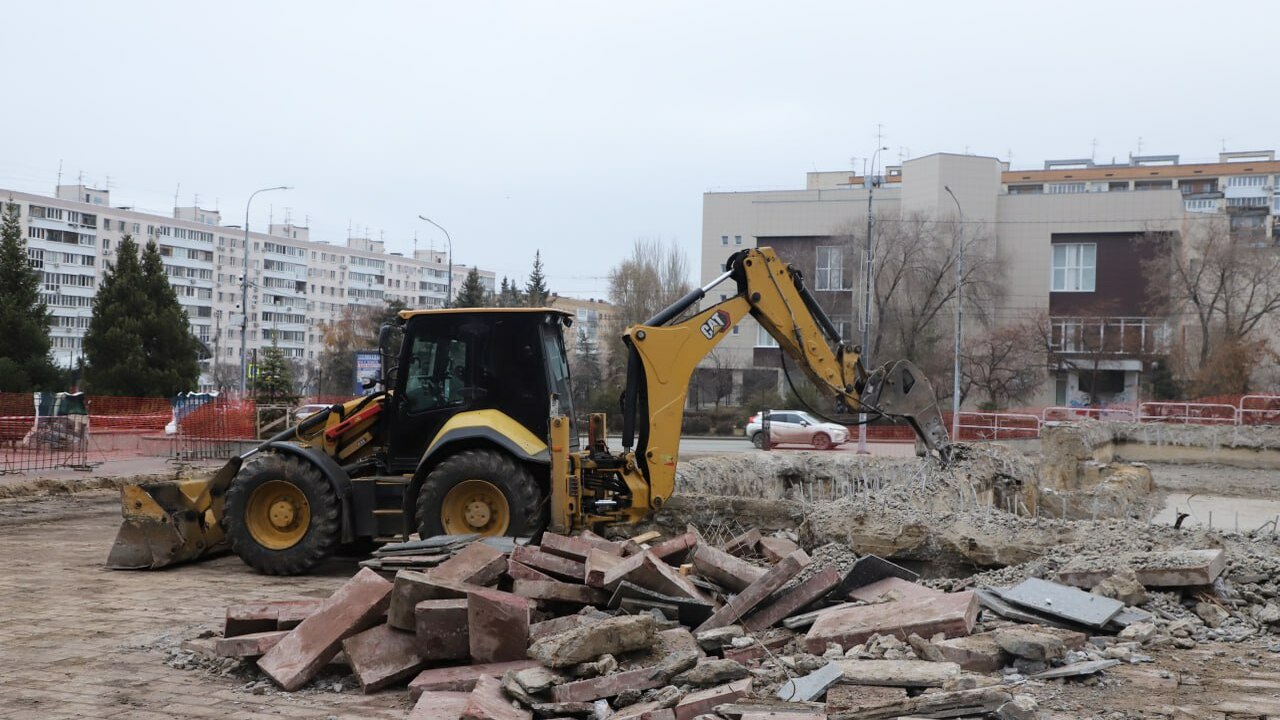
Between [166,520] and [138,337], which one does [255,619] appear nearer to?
[166,520]

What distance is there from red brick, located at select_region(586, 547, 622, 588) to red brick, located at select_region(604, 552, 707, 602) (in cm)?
7

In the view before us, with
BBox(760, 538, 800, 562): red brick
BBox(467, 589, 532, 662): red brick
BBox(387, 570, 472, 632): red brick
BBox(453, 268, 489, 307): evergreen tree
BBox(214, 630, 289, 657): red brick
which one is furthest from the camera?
BBox(453, 268, 489, 307): evergreen tree

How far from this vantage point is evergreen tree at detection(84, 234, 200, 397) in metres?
35.6

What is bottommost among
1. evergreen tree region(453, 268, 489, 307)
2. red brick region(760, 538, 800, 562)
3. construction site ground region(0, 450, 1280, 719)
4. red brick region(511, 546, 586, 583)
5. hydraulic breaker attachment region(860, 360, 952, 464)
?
Result: construction site ground region(0, 450, 1280, 719)

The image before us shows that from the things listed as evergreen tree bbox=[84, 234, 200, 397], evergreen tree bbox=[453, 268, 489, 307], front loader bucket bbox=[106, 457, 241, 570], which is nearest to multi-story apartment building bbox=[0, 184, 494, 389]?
evergreen tree bbox=[453, 268, 489, 307]

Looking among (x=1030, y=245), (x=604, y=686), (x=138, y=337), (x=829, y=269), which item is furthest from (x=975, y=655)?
(x=1030, y=245)

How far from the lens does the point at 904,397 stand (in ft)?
37.1

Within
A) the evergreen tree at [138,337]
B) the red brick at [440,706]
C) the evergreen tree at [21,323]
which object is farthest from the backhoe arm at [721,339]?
the evergreen tree at [138,337]

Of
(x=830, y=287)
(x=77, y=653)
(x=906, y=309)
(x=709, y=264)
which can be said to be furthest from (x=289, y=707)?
(x=709, y=264)

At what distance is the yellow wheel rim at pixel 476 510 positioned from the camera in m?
10.2

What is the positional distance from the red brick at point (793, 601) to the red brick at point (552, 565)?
1201mm

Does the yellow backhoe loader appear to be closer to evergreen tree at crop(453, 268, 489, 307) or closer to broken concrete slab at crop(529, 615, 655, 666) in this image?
broken concrete slab at crop(529, 615, 655, 666)

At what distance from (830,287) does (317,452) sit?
44.2 m

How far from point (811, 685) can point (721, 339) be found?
5.30m
